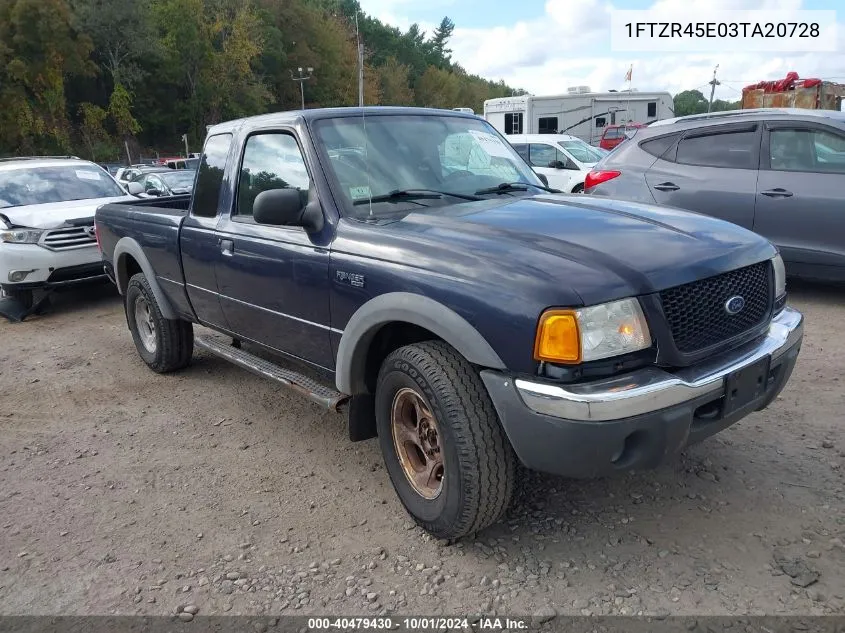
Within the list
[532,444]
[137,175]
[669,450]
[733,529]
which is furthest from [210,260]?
[137,175]

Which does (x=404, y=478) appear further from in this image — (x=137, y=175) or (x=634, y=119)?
(x=634, y=119)

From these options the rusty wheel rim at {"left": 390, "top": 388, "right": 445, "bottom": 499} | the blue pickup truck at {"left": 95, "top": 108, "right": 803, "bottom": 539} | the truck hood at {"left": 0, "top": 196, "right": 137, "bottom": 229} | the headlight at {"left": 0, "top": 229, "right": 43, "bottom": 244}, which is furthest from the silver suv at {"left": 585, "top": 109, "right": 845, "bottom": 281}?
the headlight at {"left": 0, "top": 229, "right": 43, "bottom": 244}

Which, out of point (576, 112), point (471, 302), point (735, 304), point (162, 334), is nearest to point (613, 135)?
point (576, 112)

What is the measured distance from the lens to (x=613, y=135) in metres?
20.8

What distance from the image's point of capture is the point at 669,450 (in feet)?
8.41

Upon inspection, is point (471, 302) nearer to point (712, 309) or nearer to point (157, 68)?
point (712, 309)

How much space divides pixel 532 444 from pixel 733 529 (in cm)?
115

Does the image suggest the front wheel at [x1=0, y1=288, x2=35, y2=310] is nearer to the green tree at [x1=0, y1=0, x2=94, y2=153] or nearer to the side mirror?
the side mirror

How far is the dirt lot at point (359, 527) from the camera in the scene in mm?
2705

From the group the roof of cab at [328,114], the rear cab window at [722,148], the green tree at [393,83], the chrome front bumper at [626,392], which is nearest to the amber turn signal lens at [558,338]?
the chrome front bumper at [626,392]

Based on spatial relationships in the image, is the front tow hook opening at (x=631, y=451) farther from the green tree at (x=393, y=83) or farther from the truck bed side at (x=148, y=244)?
the green tree at (x=393, y=83)

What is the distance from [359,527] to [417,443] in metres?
0.51

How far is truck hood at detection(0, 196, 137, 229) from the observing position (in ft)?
25.9

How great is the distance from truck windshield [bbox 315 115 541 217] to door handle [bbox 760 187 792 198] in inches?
132
